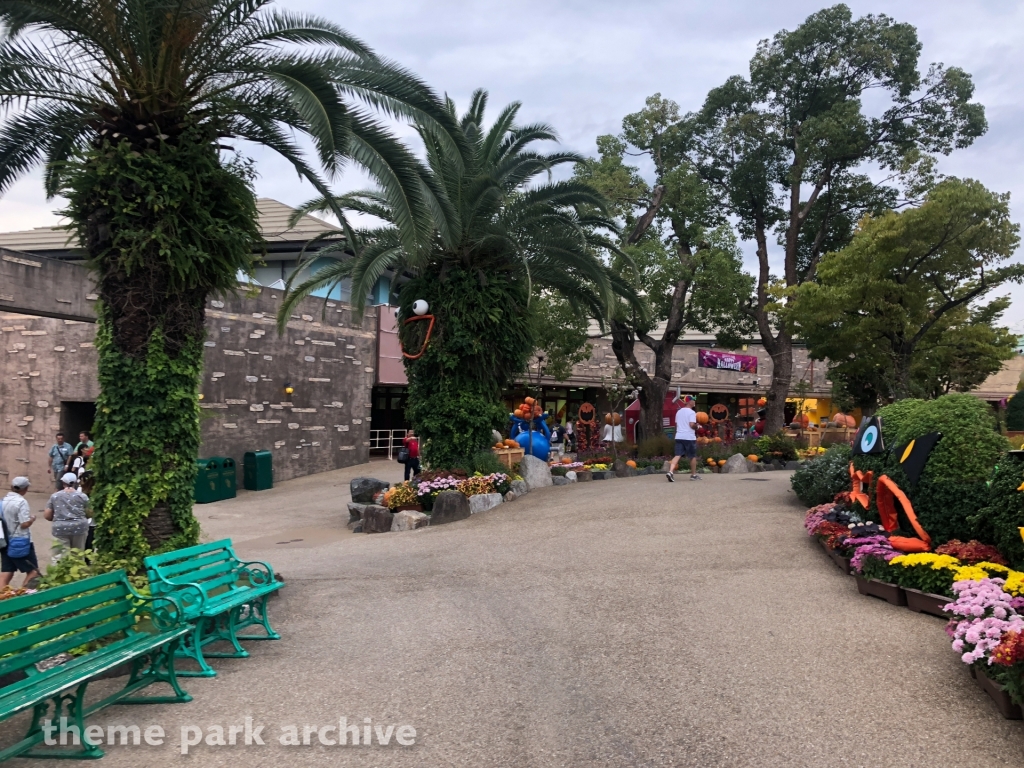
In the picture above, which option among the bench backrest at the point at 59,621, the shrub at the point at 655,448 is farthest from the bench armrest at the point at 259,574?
the shrub at the point at 655,448

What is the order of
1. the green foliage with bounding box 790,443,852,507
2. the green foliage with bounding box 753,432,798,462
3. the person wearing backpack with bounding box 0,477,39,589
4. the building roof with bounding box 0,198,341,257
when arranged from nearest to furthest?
the person wearing backpack with bounding box 0,477,39,589 → the green foliage with bounding box 790,443,852,507 → the green foliage with bounding box 753,432,798,462 → the building roof with bounding box 0,198,341,257

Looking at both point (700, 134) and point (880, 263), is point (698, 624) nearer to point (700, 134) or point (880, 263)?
point (880, 263)

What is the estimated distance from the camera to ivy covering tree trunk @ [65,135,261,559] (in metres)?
7.05

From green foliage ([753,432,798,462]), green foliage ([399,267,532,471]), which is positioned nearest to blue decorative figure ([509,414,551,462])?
green foliage ([399,267,532,471])

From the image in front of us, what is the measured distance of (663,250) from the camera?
71.1ft

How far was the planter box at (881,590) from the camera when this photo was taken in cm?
698

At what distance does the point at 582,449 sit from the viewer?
2533cm

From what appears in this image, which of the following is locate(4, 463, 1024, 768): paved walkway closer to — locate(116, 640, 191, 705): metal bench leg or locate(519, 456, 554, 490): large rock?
locate(116, 640, 191, 705): metal bench leg

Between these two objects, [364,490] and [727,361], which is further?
[727,361]

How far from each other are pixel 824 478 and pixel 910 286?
9113mm

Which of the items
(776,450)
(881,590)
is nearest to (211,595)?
(881,590)

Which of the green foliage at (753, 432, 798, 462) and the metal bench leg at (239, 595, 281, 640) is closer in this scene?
the metal bench leg at (239, 595, 281, 640)

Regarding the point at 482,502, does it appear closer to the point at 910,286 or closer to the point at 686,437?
the point at 686,437

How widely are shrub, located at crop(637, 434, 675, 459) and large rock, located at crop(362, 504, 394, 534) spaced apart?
9.51m
